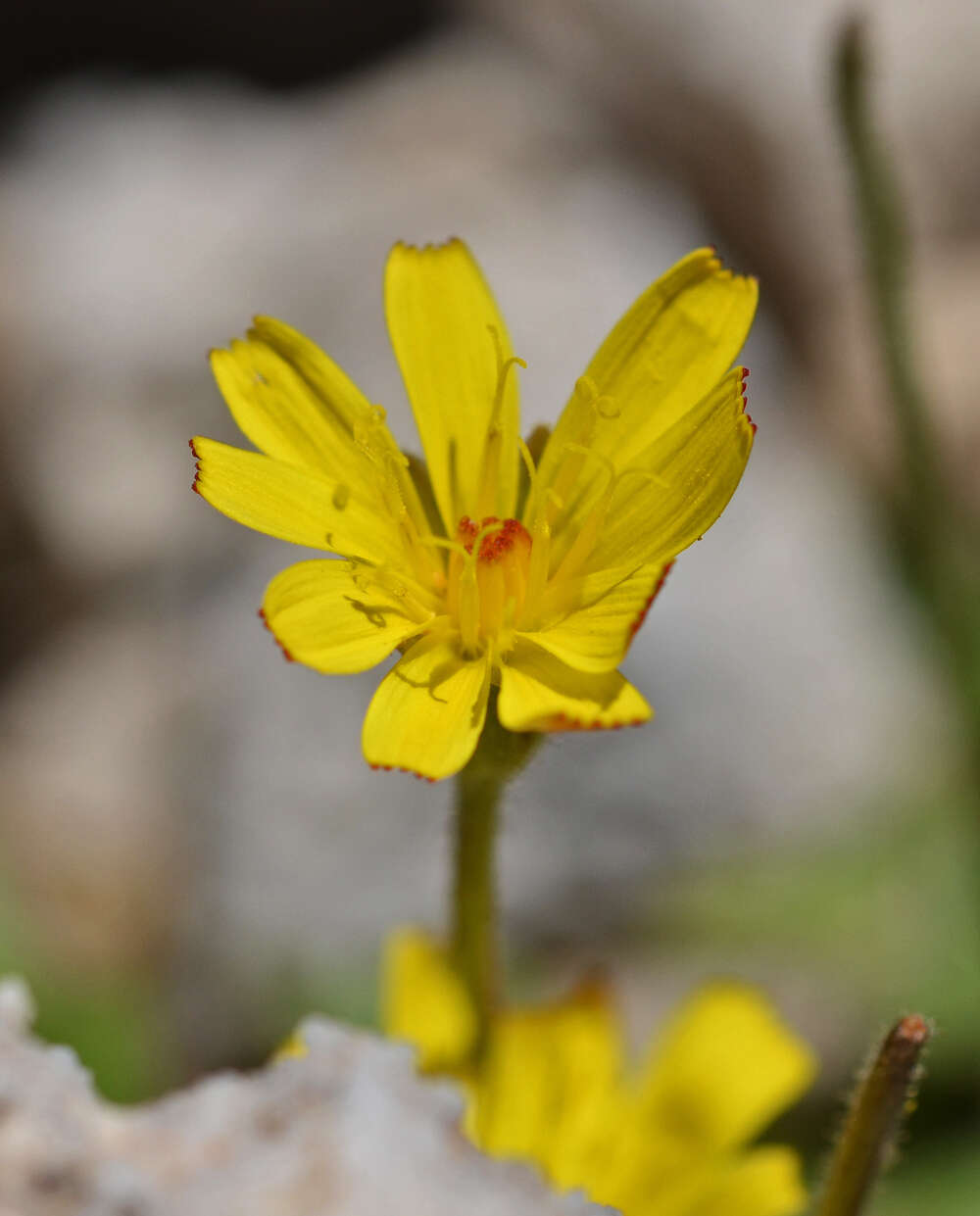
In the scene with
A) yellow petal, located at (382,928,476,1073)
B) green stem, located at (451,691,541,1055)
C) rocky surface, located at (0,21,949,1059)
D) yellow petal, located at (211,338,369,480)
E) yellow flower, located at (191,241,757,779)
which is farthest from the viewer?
rocky surface, located at (0,21,949,1059)

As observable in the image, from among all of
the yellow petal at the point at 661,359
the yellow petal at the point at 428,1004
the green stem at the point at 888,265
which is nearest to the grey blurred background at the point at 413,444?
the green stem at the point at 888,265

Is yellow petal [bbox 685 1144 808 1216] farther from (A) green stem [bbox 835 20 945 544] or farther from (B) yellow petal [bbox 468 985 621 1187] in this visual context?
(A) green stem [bbox 835 20 945 544]

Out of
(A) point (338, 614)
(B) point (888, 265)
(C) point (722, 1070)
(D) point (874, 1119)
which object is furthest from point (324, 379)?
(C) point (722, 1070)

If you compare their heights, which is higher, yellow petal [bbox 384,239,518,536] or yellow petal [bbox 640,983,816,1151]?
yellow petal [bbox 384,239,518,536]

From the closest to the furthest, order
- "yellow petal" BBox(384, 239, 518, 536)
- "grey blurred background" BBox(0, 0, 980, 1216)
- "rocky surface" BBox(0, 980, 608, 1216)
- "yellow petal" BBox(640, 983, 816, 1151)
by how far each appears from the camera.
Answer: "rocky surface" BBox(0, 980, 608, 1216) < "yellow petal" BBox(384, 239, 518, 536) < "yellow petal" BBox(640, 983, 816, 1151) < "grey blurred background" BBox(0, 0, 980, 1216)

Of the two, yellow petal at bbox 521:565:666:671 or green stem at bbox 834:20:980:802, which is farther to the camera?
green stem at bbox 834:20:980:802

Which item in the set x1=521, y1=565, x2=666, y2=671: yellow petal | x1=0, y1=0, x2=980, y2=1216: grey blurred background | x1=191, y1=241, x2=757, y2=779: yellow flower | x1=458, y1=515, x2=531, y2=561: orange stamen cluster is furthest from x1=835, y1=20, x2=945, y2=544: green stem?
Result: x1=521, y1=565, x2=666, y2=671: yellow petal

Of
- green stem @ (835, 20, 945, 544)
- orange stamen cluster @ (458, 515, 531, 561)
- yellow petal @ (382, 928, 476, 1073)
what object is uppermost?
green stem @ (835, 20, 945, 544)
